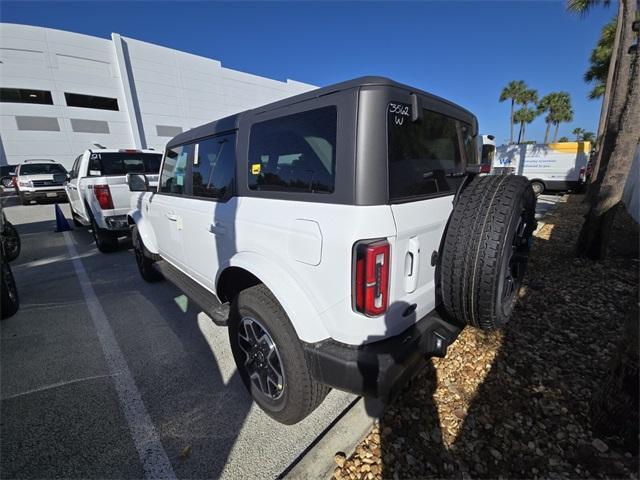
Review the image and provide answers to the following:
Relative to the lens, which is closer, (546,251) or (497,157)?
(546,251)

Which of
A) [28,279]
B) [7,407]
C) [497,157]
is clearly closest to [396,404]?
[7,407]

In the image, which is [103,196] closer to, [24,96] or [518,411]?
[518,411]

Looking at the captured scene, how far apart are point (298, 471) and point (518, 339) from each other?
232 cm

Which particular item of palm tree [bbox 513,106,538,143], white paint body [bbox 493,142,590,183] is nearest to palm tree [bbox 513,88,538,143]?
palm tree [bbox 513,106,538,143]

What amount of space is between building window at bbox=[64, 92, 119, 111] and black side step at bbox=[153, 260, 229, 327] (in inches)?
1100

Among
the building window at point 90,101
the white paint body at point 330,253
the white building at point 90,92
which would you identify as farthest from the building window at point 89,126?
the white paint body at point 330,253

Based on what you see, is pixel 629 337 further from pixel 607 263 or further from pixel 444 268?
pixel 607 263

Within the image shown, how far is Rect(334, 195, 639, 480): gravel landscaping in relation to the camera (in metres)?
1.69

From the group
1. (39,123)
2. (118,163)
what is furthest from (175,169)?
(39,123)

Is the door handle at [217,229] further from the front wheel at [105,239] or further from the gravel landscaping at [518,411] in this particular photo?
the front wheel at [105,239]

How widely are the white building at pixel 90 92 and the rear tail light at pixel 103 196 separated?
2445 cm

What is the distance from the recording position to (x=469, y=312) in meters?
1.79

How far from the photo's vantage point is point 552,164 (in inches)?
595

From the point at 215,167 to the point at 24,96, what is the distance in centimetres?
2962
